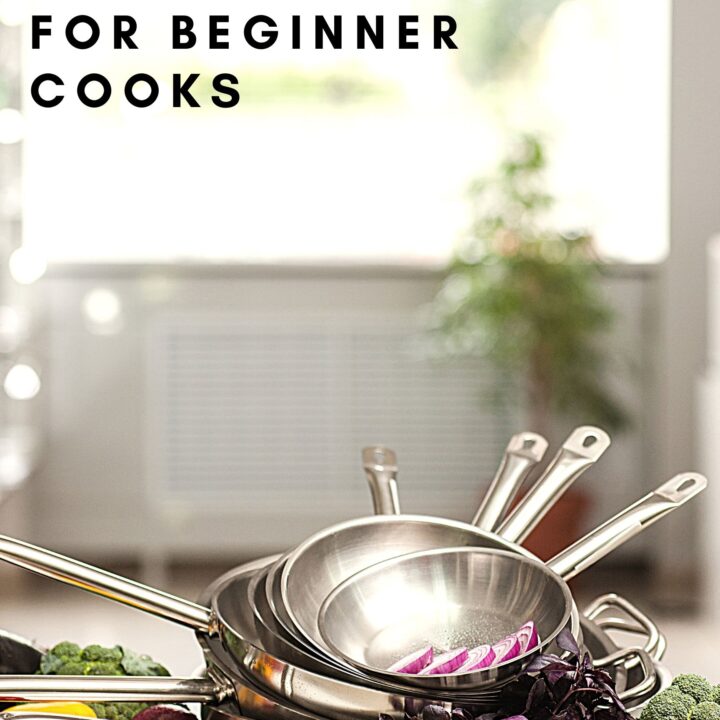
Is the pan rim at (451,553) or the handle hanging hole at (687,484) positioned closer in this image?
the pan rim at (451,553)

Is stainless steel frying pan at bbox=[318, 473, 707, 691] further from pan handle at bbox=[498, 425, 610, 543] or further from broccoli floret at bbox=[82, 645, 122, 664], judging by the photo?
broccoli floret at bbox=[82, 645, 122, 664]

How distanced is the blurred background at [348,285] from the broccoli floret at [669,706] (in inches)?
104

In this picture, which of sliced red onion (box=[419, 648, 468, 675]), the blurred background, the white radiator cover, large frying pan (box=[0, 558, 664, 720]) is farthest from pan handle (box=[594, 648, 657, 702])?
the white radiator cover

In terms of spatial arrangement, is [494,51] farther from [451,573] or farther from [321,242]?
[451,573]

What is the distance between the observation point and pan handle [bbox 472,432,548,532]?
90 centimetres

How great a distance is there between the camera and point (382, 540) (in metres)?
0.86

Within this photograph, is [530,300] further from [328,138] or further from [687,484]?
[687,484]

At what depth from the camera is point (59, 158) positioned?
3891mm

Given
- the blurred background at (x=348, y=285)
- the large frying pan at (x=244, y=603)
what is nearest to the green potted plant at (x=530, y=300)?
the blurred background at (x=348, y=285)

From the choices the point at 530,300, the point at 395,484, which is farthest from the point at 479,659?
the point at 530,300

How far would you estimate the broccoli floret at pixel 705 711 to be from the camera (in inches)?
26.8

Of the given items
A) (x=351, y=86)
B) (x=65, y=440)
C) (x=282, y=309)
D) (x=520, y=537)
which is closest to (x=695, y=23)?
(x=351, y=86)

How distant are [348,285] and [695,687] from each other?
3.10 meters

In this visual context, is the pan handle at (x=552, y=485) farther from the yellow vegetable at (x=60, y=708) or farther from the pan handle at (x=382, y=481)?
the yellow vegetable at (x=60, y=708)
